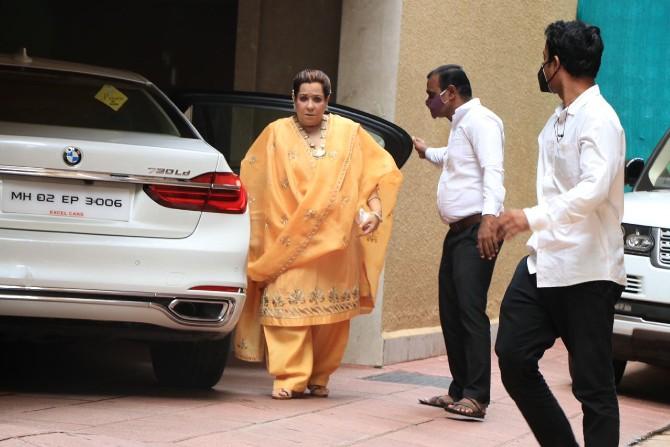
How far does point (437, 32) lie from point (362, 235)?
113 inches

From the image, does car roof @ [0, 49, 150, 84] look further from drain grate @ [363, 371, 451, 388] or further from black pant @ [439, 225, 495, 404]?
drain grate @ [363, 371, 451, 388]

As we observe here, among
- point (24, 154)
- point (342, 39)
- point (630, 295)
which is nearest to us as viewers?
point (24, 154)

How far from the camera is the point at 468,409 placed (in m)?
6.79

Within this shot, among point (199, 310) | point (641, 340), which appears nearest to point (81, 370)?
point (199, 310)

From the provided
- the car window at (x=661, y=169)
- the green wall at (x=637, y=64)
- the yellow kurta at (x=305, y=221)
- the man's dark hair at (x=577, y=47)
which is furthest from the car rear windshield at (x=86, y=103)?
the green wall at (x=637, y=64)

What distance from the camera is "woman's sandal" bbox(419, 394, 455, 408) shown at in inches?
279

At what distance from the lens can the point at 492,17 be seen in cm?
1054

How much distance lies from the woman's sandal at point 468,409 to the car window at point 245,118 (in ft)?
5.43

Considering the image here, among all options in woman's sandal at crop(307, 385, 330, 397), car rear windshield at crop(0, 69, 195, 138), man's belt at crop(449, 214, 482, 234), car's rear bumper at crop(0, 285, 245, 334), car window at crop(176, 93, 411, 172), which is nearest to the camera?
car's rear bumper at crop(0, 285, 245, 334)

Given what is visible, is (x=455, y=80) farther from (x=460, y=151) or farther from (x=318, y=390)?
(x=318, y=390)

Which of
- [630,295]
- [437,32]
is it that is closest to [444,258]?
[630,295]

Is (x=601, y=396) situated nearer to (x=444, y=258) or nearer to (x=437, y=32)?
(x=444, y=258)

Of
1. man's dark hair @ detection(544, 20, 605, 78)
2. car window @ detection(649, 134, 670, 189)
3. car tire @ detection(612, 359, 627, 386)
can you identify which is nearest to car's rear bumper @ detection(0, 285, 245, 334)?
man's dark hair @ detection(544, 20, 605, 78)

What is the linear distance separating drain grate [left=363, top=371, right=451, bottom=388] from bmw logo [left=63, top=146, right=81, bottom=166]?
295 cm
